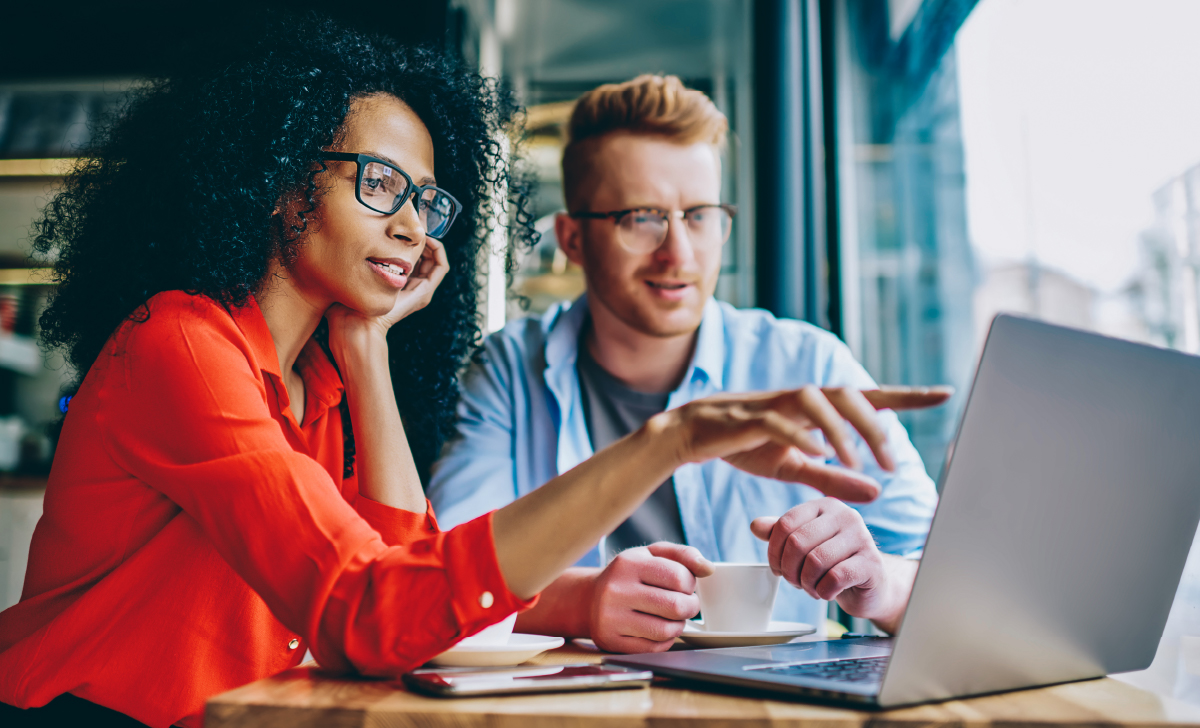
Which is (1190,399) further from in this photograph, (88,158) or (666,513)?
(88,158)

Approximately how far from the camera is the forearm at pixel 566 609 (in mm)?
930

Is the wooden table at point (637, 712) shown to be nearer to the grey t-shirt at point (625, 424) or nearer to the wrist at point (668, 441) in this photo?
the wrist at point (668, 441)

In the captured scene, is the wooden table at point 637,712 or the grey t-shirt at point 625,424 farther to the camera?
the grey t-shirt at point 625,424

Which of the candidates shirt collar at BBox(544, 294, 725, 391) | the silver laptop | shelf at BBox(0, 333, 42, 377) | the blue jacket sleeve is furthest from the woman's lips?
shelf at BBox(0, 333, 42, 377)

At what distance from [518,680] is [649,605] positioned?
0.84 feet

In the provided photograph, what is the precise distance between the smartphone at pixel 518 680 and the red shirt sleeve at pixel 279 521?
47 millimetres

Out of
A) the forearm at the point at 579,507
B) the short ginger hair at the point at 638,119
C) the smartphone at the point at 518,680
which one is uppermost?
the short ginger hair at the point at 638,119

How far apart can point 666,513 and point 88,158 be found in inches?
45.5

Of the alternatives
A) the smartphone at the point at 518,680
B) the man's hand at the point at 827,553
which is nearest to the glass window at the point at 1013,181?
the man's hand at the point at 827,553

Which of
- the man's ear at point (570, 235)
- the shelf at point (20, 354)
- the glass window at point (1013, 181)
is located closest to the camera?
the glass window at point (1013, 181)

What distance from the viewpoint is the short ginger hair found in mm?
1595

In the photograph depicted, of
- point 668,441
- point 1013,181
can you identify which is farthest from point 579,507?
point 1013,181

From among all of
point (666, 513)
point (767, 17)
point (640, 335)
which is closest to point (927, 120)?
point (767, 17)

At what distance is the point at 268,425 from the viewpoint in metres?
0.79
